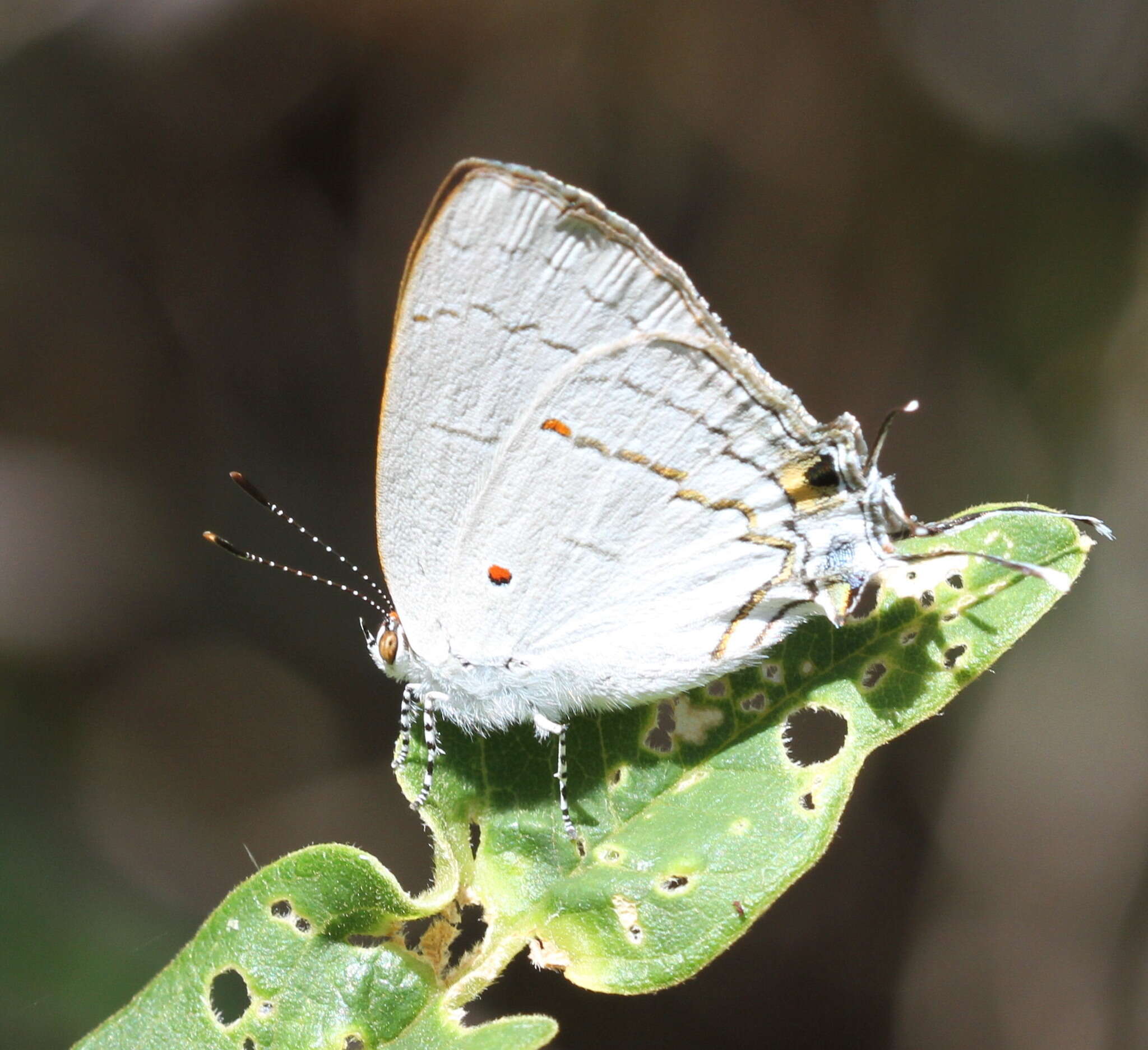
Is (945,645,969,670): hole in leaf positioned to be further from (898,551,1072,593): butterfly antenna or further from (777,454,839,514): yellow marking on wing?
(777,454,839,514): yellow marking on wing

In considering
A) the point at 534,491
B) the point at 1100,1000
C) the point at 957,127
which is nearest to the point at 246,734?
the point at 534,491

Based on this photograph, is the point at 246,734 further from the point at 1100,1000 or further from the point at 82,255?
the point at 1100,1000

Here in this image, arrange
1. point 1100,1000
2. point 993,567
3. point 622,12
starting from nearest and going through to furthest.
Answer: point 993,567, point 1100,1000, point 622,12

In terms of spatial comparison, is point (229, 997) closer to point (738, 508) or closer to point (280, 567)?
point (280, 567)

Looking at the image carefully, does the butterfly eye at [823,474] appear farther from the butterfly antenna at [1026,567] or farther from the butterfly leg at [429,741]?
the butterfly leg at [429,741]

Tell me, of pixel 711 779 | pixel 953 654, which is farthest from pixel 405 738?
pixel 953 654

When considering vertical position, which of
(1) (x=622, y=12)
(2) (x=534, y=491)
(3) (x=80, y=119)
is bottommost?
(2) (x=534, y=491)

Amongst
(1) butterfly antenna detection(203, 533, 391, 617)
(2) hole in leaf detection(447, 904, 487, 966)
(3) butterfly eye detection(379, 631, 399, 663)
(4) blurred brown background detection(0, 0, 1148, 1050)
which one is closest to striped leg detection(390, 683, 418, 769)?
(3) butterfly eye detection(379, 631, 399, 663)
